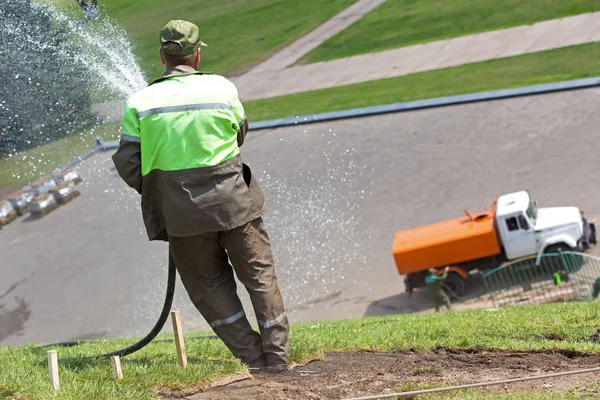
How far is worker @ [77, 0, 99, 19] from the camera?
34487 mm

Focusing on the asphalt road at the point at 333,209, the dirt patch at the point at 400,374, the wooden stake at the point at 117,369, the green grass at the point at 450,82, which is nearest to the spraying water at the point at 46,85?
the asphalt road at the point at 333,209

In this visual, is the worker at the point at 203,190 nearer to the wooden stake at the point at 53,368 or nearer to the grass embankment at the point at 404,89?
the wooden stake at the point at 53,368

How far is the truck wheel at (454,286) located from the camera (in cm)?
1809

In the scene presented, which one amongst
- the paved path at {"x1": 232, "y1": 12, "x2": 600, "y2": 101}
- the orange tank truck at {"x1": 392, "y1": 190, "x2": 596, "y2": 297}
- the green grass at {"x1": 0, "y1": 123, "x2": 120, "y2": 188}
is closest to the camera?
the orange tank truck at {"x1": 392, "y1": 190, "x2": 596, "y2": 297}

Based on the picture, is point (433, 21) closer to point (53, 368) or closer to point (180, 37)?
point (180, 37)

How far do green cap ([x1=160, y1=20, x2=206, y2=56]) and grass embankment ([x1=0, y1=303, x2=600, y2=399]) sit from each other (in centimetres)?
201

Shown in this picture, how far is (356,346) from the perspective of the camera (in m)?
6.73

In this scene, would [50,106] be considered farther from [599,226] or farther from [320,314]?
[599,226]

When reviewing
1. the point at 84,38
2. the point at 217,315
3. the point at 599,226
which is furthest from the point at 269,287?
the point at 84,38

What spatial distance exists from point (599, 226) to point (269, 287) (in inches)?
558

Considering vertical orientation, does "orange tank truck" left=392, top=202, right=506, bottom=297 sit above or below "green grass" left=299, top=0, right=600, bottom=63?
below

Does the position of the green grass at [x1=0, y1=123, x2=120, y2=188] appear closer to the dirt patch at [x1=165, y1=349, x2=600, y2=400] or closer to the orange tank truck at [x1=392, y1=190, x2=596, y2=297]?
the orange tank truck at [x1=392, y1=190, x2=596, y2=297]

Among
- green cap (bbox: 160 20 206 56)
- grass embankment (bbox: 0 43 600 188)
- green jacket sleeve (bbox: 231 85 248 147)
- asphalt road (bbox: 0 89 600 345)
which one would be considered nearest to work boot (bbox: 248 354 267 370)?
green jacket sleeve (bbox: 231 85 248 147)

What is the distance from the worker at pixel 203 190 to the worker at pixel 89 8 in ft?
98.8
